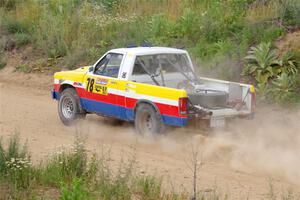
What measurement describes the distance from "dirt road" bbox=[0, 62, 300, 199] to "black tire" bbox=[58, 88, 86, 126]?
170 mm

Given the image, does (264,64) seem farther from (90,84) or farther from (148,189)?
(148,189)

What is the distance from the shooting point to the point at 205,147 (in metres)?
12.3

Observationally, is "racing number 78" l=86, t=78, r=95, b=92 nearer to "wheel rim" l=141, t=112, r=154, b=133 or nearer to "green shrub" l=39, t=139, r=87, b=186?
"wheel rim" l=141, t=112, r=154, b=133

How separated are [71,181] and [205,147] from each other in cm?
372

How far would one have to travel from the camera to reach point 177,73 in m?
13.8

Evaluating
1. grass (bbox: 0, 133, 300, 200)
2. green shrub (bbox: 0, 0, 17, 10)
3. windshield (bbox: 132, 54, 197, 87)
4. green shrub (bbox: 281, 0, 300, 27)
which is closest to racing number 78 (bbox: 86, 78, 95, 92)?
windshield (bbox: 132, 54, 197, 87)

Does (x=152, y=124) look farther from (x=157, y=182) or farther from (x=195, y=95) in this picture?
(x=157, y=182)

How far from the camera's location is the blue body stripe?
1242cm

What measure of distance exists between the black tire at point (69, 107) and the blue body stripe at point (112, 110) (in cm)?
20

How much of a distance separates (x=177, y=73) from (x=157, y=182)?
4.55 metres

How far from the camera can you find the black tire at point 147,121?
12.7 metres

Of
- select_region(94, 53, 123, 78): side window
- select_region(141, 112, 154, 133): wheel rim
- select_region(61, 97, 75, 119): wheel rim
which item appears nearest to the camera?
select_region(141, 112, 154, 133): wheel rim

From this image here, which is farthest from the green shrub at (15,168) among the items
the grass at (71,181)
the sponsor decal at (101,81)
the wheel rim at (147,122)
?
the sponsor decal at (101,81)

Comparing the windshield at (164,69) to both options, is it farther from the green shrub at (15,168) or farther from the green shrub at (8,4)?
the green shrub at (8,4)
